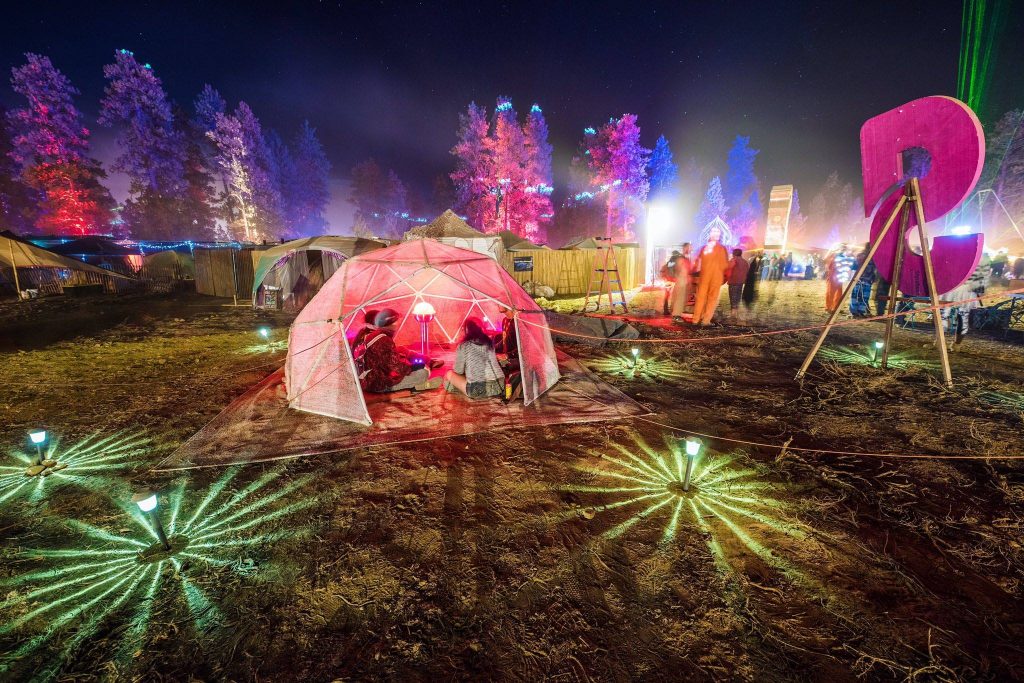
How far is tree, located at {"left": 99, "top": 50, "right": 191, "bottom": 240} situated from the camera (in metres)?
35.9

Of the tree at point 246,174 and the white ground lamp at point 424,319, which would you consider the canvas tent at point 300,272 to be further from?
the tree at point 246,174

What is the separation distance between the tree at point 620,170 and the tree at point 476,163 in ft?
42.5

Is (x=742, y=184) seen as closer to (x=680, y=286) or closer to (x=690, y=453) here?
(x=680, y=286)

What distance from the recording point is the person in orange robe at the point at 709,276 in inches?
460

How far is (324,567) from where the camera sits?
3096 mm

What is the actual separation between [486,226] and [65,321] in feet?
104

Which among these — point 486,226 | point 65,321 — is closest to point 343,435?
point 65,321

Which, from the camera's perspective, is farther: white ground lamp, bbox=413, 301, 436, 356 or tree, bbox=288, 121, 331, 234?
tree, bbox=288, 121, 331, 234

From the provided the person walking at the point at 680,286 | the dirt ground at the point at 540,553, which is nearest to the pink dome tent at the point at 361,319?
the dirt ground at the point at 540,553

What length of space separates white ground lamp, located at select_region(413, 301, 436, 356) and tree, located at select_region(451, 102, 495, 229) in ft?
107

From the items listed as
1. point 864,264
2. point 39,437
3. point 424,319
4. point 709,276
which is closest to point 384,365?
point 424,319

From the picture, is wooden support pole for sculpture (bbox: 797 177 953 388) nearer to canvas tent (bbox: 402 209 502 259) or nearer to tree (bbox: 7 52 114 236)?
canvas tent (bbox: 402 209 502 259)

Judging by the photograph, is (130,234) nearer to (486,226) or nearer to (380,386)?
(486,226)

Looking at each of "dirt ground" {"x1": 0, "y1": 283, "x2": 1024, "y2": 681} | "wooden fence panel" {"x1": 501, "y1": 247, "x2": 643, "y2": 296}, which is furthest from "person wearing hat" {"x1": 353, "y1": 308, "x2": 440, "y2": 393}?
"wooden fence panel" {"x1": 501, "y1": 247, "x2": 643, "y2": 296}
